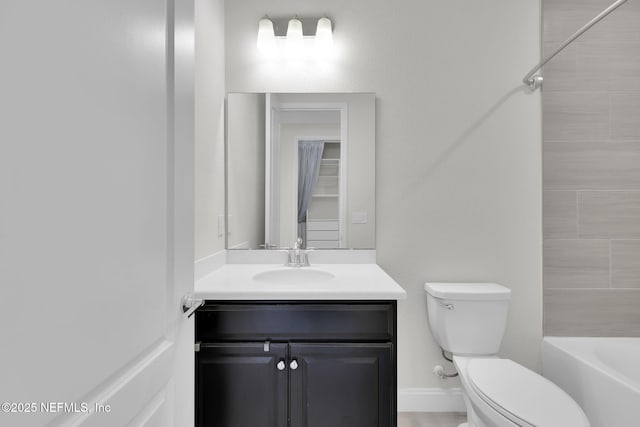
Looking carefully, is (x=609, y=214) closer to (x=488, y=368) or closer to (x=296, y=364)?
(x=488, y=368)

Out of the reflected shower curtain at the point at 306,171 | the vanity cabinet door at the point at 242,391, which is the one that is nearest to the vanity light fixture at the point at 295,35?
the reflected shower curtain at the point at 306,171

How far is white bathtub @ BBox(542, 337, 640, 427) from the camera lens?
1.43 m

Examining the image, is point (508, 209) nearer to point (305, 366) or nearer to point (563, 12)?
point (563, 12)

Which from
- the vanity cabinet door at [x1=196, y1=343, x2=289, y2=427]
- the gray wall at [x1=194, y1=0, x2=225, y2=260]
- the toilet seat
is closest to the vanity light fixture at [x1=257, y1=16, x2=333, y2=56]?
the gray wall at [x1=194, y1=0, x2=225, y2=260]

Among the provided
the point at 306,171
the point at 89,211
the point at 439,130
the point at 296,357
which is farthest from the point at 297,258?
the point at 89,211

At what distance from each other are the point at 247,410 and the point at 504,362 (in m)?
1.17

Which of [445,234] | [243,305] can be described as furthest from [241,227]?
[445,234]

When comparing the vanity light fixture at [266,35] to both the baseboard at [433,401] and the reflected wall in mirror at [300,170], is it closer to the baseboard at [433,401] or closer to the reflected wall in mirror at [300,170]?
the reflected wall in mirror at [300,170]

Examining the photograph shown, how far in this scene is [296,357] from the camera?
135cm

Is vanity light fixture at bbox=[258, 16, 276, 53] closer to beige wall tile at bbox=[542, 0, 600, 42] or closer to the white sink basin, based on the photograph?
the white sink basin

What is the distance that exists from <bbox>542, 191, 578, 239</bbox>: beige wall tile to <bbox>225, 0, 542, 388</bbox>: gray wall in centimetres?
5

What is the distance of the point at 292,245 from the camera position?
204 centimetres

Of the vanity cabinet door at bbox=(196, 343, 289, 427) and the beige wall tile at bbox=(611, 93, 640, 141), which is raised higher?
the beige wall tile at bbox=(611, 93, 640, 141)

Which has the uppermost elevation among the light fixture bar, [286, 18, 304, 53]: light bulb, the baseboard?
the light fixture bar
